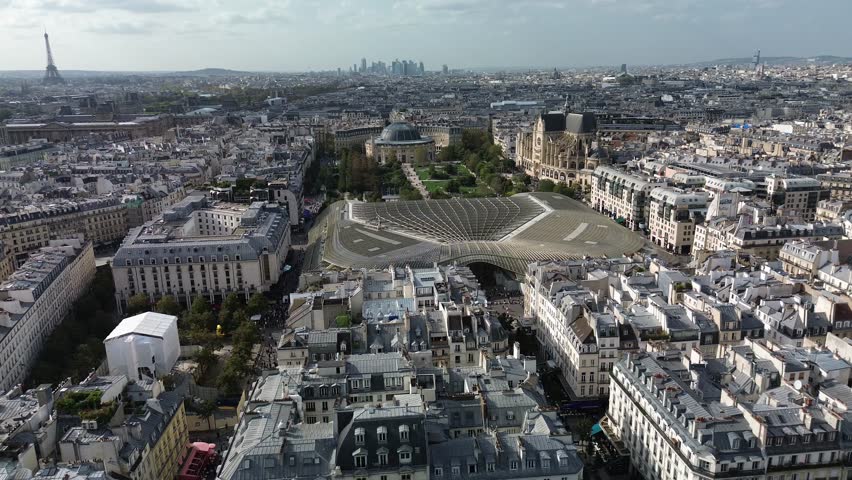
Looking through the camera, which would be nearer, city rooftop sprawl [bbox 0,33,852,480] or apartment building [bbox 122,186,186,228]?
city rooftop sprawl [bbox 0,33,852,480]

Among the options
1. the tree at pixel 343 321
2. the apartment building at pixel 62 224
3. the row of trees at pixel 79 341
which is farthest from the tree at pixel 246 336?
the apartment building at pixel 62 224

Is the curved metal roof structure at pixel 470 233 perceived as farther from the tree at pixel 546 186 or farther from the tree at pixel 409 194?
the tree at pixel 546 186

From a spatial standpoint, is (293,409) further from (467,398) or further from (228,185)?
(228,185)

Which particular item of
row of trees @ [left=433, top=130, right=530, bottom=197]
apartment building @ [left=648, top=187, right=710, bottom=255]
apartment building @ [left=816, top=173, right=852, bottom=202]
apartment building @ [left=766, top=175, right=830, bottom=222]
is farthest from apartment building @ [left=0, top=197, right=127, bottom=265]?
apartment building @ [left=816, top=173, right=852, bottom=202]

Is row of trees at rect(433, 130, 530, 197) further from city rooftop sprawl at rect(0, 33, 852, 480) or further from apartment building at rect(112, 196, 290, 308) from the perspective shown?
apartment building at rect(112, 196, 290, 308)

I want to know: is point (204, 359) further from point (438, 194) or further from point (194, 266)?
point (438, 194)

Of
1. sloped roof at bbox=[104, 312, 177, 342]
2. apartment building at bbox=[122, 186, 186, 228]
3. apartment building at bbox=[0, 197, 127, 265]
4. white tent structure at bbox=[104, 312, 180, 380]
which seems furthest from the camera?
apartment building at bbox=[122, 186, 186, 228]

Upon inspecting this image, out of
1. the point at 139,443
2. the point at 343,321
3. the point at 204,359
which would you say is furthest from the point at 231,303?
the point at 139,443
